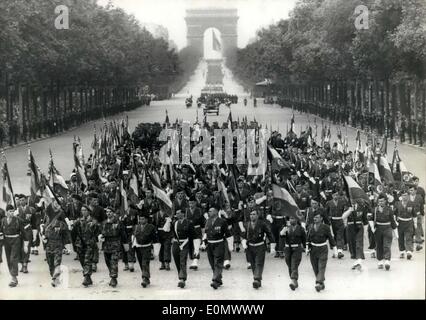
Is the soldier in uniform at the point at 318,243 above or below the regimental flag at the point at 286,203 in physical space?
below

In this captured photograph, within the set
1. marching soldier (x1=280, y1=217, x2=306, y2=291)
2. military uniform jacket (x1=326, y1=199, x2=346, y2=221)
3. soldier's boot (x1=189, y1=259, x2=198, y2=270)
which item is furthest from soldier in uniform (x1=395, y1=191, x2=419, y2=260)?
soldier's boot (x1=189, y1=259, x2=198, y2=270)

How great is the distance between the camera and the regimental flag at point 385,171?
17.2 metres

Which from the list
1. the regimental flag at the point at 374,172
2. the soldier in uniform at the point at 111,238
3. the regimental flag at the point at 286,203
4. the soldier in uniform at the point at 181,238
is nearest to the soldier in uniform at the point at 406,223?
the regimental flag at the point at 374,172

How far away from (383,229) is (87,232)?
5.29 meters

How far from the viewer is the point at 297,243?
1323 cm

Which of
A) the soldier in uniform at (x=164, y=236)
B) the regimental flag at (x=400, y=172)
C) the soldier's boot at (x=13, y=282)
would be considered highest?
the regimental flag at (x=400, y=172)

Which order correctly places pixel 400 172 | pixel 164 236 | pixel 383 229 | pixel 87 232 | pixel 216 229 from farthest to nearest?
pixel 400 172 < pixel 164 236 < pixel 383 229 < pixel 87 232 < pixel 216 229

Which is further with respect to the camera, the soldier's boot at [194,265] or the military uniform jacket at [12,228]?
the soldier's boot at [194,265]

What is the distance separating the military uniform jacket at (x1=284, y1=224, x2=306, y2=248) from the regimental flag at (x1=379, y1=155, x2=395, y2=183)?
180 inches

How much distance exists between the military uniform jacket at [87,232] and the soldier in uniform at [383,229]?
5.06 metres

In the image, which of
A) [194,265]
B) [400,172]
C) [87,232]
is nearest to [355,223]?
[194,265]

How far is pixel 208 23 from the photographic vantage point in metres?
152

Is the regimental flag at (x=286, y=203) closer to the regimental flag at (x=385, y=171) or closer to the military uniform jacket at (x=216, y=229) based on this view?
the military uniform jacket at (x=216, y=229)

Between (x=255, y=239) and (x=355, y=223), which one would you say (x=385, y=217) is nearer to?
(x=355, y=223)
